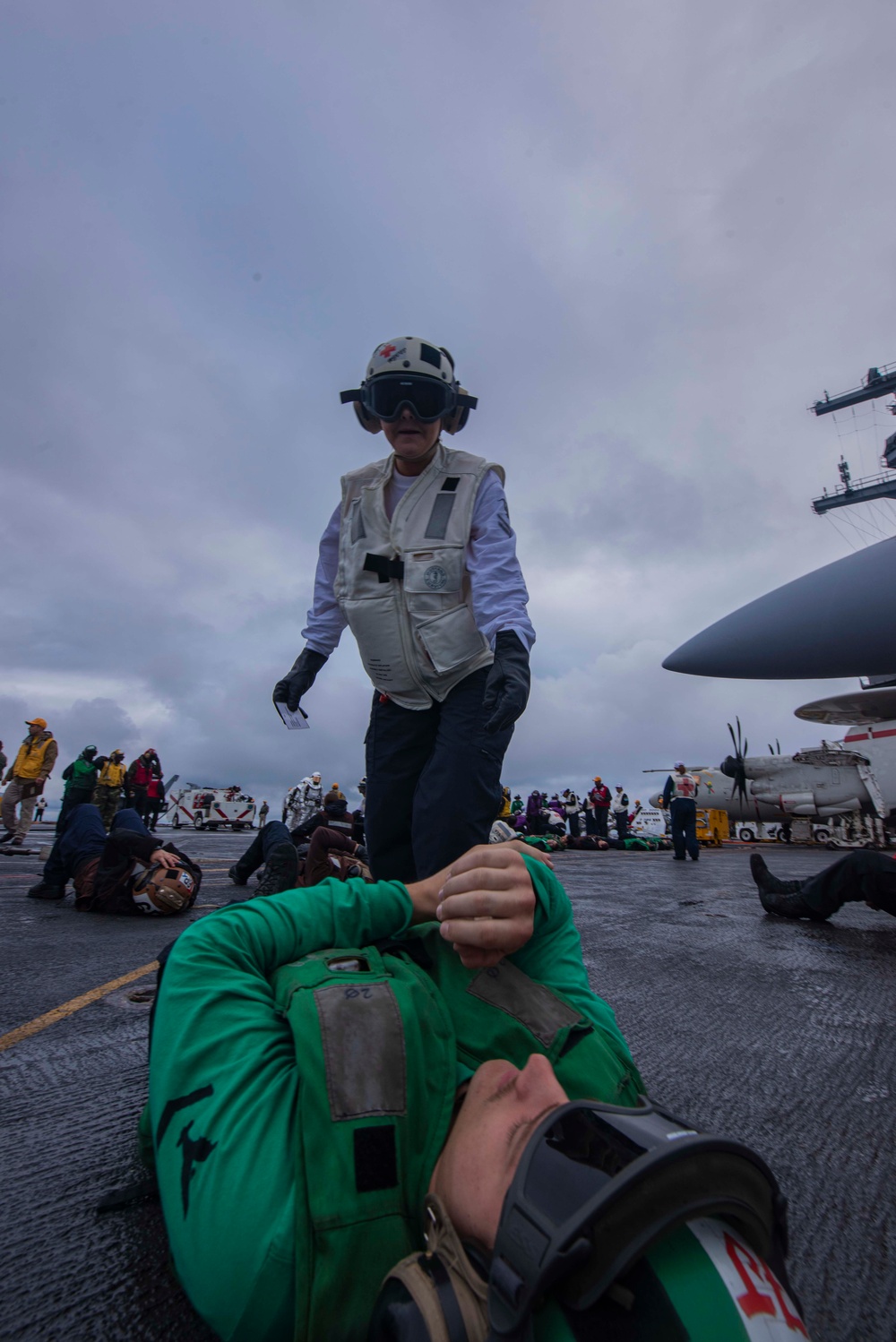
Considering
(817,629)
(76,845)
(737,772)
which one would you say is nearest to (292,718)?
(76,845)

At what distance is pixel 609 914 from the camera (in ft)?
14.3

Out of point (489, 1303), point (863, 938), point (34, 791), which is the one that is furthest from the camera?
point (34, 791)

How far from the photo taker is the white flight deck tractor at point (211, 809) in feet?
80.3

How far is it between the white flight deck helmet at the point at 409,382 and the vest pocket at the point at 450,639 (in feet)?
2.60

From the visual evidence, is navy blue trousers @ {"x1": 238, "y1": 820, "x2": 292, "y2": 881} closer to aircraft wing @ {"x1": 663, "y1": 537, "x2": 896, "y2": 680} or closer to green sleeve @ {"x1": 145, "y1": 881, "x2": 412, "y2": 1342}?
green sleeve @ {"x1": 145, "y1": 881, "x2": 412, "y2": 1342}

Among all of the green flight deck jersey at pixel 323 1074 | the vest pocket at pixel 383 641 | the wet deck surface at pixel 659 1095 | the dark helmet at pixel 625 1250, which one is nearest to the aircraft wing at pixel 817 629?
the wet deck surface at pixel 659 1095

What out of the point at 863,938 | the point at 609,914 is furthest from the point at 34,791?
the point at 863,938

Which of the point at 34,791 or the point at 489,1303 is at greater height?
the point at 34,791

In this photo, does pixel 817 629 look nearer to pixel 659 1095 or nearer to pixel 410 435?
pixel 410 435

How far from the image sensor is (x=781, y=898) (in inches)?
169

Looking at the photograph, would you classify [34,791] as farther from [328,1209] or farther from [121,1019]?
[328,1209]

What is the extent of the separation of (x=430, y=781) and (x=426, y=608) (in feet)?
2.04

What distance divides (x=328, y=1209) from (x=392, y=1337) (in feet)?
0.44

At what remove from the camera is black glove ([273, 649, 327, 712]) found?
2.65 metres
